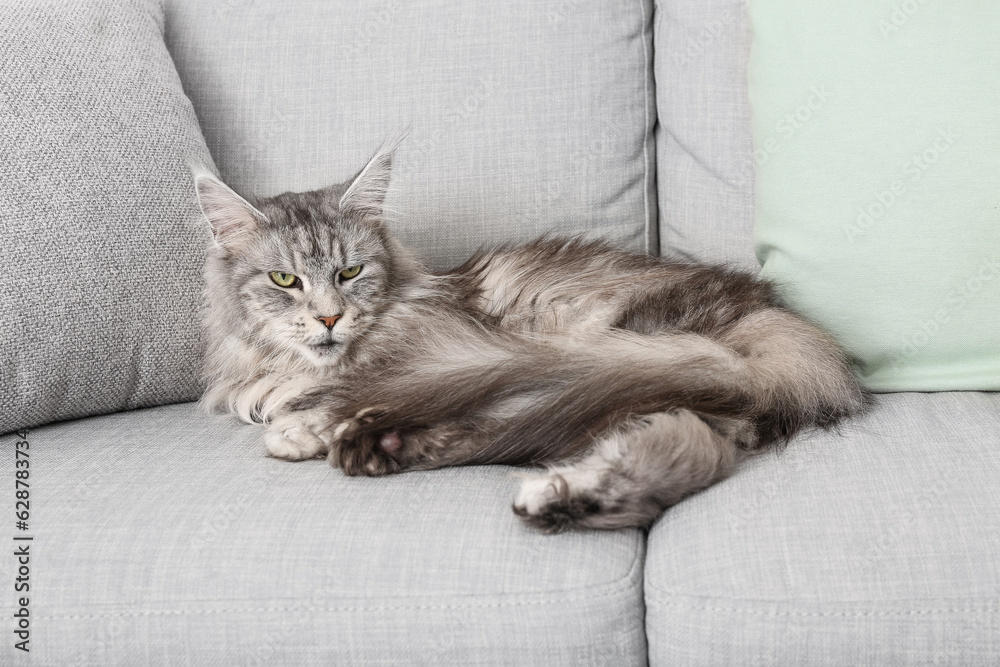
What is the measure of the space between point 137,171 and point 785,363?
52.5 inches

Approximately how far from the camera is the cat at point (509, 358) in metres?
1.33

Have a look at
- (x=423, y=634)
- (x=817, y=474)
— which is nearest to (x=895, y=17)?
(x=817, y=474)

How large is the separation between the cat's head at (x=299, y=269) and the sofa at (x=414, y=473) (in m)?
0.12

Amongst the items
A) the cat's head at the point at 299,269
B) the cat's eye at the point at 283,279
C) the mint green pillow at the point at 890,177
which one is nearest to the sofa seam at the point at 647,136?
the mint green pillow at the point at 890,177

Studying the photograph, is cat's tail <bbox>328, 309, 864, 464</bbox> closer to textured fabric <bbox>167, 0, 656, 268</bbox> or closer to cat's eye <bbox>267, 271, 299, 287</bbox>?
cat's eye <bbox>267, 271, 299, 287</bbox>

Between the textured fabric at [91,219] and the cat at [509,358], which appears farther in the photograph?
the textured fabric at [91,219]

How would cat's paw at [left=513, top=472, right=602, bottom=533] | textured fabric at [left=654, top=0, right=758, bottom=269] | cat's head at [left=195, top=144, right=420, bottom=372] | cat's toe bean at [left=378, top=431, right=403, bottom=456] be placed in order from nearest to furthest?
cat's paw at [left=513, top=472, right=602, bottom=533] < cat's toe bean at [left=378, top=431, right=403, bottom=456] < cat's head at [left=195, top=144, right=420, bottom=372] < textured fabric at [left=654, top=0, right=758, bottom=269]

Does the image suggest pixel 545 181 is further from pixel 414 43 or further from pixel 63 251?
pixel 63 251

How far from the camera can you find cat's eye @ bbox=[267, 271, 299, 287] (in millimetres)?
1687

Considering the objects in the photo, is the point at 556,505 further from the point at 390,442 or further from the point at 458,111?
the point at 458,111

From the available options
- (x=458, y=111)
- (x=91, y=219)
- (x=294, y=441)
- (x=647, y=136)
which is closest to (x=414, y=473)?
(x=294, y=441)

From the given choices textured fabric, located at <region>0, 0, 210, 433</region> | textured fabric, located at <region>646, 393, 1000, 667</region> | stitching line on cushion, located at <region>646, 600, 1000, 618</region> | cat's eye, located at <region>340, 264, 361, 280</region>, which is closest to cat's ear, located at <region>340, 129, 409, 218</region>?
cat's eye, located at <region>340, 264, 361, 280</region>

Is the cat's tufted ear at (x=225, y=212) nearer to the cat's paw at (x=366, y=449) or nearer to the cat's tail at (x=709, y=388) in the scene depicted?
the cat's paw at (x=366, y=449)

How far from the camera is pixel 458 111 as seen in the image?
197 cm
